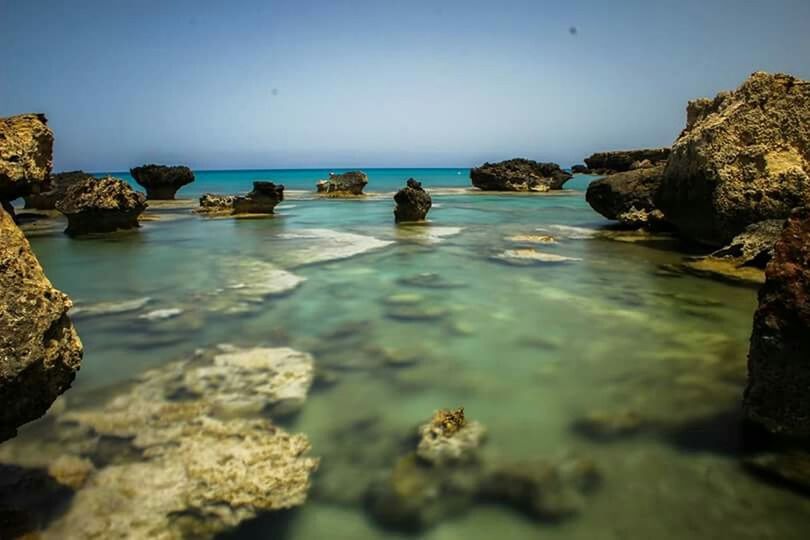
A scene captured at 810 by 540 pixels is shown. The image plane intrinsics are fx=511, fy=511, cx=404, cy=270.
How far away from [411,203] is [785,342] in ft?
41.2

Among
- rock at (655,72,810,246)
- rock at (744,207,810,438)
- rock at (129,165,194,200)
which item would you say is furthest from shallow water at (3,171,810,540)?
rock at (129,165,194,200)

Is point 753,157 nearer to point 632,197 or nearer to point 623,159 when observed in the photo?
point 632,197

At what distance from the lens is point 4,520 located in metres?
2.33

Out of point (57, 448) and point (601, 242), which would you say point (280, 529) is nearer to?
point (57, 448)

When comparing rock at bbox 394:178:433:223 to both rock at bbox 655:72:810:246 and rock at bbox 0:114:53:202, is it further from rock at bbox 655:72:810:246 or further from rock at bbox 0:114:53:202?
rock at bbox 0:114:53:202

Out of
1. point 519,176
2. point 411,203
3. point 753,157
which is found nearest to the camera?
point 753,157

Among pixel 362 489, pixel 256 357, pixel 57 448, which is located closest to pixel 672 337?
pixel 362 489

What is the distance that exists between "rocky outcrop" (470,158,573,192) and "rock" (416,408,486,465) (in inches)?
1356

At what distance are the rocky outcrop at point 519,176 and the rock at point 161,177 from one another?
2059cm

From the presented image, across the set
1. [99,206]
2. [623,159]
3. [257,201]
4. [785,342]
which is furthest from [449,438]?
[623,159]

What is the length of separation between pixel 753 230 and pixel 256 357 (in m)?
7.64

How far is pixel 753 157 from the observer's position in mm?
8148

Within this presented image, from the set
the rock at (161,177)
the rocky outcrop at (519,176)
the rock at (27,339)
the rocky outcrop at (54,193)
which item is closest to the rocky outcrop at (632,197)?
the rock at (27,339)

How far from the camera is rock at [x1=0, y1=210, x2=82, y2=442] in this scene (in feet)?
6.99
